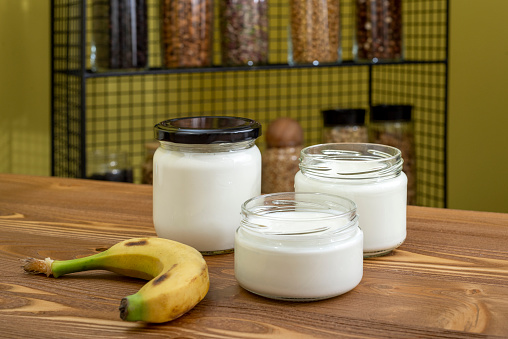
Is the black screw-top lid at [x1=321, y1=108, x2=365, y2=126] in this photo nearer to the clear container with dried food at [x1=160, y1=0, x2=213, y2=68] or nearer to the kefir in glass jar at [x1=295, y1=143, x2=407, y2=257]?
the clear container with dried food at [x1=160, y1=0, x2=213, y2=68]

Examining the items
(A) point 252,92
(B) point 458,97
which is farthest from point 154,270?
(A) point 252,92

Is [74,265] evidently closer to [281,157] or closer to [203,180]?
[203,180]

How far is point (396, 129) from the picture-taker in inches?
84.0

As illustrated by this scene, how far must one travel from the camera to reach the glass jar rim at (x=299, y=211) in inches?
29.4

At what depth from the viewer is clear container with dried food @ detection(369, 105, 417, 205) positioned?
6.89ft

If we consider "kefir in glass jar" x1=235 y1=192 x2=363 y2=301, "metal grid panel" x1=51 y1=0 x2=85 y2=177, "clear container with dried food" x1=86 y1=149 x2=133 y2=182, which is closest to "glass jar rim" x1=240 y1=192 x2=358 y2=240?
"kefir in glass jar" x1=235 y1=192 x2=363 y2=301

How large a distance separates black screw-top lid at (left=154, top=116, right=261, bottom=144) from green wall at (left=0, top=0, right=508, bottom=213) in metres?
1.57

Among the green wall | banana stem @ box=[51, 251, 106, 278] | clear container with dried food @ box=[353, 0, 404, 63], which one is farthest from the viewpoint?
the green wall

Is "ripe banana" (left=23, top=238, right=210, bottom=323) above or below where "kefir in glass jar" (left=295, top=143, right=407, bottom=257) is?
below

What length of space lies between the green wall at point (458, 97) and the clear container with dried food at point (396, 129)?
0.58m

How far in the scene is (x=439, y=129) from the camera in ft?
9.04

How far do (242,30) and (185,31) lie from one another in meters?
0.17

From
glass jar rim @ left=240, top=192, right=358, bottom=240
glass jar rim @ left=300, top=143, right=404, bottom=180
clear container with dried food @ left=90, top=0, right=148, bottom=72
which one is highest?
clear container with dried food @ left=90, top=0, right=148, bottom=72

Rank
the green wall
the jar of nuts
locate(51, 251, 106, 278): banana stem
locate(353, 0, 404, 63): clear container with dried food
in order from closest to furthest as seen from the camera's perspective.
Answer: locate(51, 251, 106, 278): banana stem, the jar of nuts, locate(353, 0, 404, 63): clear container with dried food, the green wall
